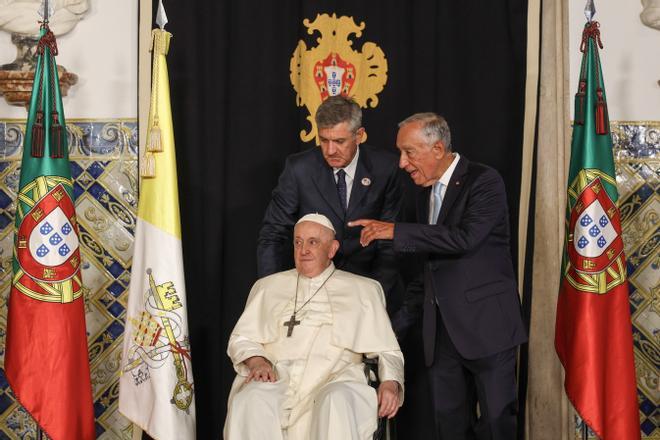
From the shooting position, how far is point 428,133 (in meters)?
4.09

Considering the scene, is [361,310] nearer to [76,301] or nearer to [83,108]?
[76,301]

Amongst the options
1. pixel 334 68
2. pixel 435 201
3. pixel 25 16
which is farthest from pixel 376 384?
pixel 25 16

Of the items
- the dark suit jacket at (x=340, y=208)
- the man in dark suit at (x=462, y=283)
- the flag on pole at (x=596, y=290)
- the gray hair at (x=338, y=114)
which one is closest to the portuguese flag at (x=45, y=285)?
the dark suit jacket at (x=340, y=208)

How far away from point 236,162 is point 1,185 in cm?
126

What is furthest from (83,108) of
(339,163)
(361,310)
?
(361,310)

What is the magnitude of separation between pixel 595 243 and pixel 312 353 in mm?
1437

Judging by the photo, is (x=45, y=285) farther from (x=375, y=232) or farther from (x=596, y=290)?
(x=596, y=290)

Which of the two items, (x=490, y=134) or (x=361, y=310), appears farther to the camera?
(x=490, y=134)

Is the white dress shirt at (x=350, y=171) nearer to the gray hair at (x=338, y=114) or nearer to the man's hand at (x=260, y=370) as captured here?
the gray hair at (x=338, y=114)

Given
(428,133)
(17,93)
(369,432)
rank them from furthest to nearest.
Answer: (17,93)
(428,133)
(369,432)

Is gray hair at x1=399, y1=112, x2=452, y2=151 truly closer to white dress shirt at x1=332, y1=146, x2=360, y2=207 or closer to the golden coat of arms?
white dress shirt at x1=332, y1=146, x2=360, y2=207

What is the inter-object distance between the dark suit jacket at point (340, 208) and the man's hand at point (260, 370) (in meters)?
0.64

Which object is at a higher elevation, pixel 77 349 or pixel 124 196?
pixel 124 196

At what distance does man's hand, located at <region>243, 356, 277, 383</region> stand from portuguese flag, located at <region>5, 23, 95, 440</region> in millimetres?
999
